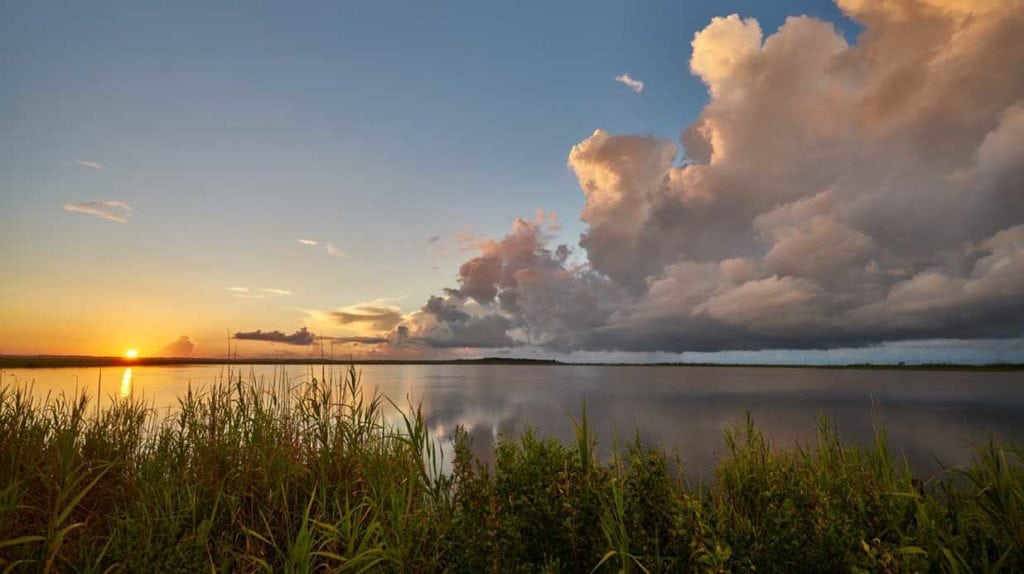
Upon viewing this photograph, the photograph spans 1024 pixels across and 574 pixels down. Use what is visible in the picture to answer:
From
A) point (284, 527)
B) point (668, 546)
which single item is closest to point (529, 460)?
point (668, 546)

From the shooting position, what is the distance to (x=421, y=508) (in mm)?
6559

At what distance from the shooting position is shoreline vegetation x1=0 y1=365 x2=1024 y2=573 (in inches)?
171

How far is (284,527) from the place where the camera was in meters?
6.81

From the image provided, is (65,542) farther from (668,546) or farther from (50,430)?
(668,546)

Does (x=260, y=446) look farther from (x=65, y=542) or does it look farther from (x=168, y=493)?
(x=65, y=542)

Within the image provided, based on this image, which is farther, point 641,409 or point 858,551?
point 641,409

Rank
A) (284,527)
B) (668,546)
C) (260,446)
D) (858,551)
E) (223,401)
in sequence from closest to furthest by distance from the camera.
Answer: (858,551)
(668,546)
(284,527)
(260,446)
(223,401)

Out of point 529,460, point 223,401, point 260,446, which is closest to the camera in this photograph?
point 529,460

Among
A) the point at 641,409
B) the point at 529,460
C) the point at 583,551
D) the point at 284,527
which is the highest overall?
the point at 529,460

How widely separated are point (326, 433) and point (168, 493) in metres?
2.44

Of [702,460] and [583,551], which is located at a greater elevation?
[583,551]

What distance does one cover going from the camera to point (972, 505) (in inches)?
219

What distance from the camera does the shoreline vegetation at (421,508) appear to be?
4332mm

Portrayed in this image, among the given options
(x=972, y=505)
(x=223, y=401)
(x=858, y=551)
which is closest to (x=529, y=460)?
(x=858, y=551)
